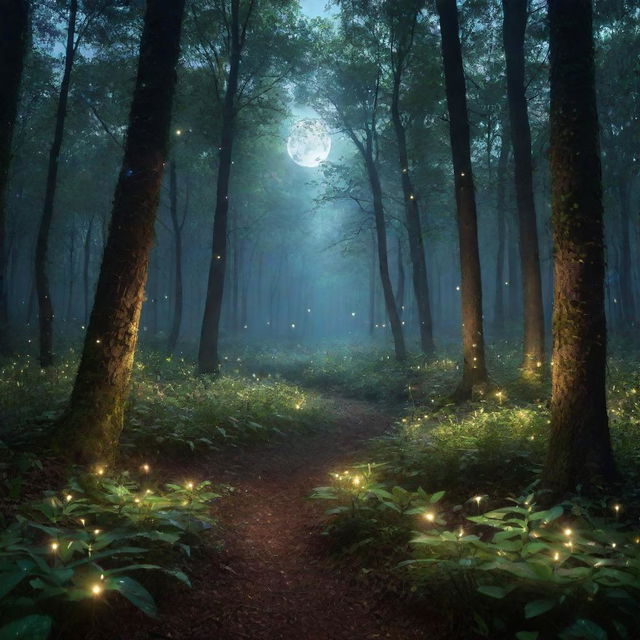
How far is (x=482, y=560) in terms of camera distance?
3600mm

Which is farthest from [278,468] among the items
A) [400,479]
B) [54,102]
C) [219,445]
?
[54,102]

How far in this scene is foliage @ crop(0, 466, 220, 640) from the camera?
9.03 feet

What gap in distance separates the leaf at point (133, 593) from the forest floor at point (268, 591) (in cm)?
36

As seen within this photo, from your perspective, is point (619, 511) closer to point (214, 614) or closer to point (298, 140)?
point (214, 614)

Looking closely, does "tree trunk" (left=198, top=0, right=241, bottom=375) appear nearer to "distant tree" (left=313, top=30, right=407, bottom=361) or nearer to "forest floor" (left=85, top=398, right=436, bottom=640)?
"distant tree" (left=313, top=30, right=407, bottom=361)

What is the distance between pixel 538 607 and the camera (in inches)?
114

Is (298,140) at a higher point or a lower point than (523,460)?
higher

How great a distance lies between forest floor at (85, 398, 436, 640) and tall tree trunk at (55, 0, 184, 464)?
166 centimetres

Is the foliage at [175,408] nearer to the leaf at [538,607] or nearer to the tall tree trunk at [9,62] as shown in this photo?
the tall tree trunk at [9,62]

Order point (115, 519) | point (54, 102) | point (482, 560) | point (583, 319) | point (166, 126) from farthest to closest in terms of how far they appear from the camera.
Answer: point (54, 102) < point (166, 126) < point (583, 319) < point (115, 519) < point (482, 560)

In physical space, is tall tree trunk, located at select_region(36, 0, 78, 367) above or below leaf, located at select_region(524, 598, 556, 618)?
above

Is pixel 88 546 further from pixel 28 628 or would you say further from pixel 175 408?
pixel 175 408

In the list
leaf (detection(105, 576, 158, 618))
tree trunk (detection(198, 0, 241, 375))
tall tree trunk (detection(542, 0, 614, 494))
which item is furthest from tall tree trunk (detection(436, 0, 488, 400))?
leaf (detection(105, 576, 158, 618))

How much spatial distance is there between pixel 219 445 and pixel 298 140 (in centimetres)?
1955
